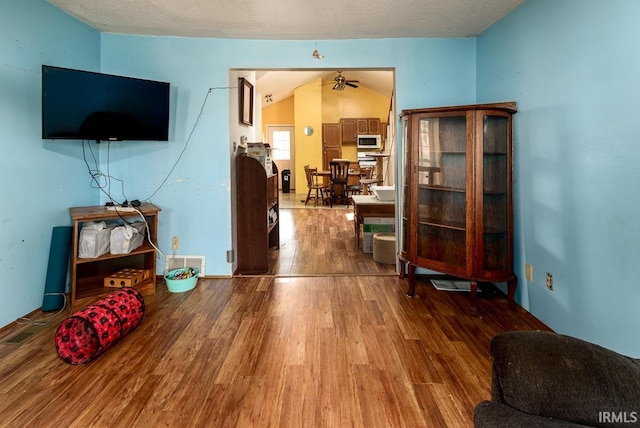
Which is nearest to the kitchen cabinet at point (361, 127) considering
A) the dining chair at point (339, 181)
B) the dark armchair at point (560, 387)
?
the dining chair at point (339, 181)

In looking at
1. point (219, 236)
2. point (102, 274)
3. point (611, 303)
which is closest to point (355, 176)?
point (219, 236)

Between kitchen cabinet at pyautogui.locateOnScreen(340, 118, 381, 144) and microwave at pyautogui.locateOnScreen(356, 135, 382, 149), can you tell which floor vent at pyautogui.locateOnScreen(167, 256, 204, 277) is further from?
kitchen cabinet at pyautogui.locateOnScreen(340, 118, 381, 144)

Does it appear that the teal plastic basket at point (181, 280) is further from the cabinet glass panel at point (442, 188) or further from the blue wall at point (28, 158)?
the cabinet glass panel at point (442, 188)

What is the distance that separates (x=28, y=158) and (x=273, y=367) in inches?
88.9

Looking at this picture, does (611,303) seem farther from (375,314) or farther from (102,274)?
(102,274)

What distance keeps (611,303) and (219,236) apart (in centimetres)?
295

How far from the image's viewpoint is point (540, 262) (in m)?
2.52

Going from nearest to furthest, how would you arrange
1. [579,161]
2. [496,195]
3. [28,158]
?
1. [579,161]
2. [28,158]
3. [496,195]

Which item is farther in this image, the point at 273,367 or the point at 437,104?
the point at 437,104

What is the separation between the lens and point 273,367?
1980mm

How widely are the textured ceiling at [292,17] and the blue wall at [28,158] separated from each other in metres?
0.27

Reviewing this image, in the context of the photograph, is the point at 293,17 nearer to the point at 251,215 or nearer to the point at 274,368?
the point at 251,215

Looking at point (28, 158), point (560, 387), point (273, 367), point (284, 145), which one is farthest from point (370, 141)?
point (560, 387)

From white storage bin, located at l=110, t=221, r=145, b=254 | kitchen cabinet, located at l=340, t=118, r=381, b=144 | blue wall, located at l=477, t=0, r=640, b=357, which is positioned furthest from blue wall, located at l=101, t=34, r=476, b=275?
kitchen cabinet, located at l=340, t=118, r=381, b=144
